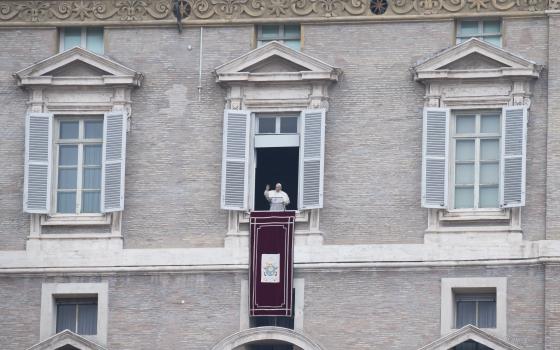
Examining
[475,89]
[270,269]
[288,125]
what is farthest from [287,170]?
[475,89]

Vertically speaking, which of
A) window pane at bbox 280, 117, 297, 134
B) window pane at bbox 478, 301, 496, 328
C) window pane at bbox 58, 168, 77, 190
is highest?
window pane at bbox 280, 117, 297, 134

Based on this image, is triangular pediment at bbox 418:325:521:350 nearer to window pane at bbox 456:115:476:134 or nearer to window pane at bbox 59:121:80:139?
window pane at bbox 456:115:476:134

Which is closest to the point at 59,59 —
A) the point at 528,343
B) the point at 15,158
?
the point at 15,158

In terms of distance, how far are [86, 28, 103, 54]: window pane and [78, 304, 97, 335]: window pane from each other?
19.0 ft

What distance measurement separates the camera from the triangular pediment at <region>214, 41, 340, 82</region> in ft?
209

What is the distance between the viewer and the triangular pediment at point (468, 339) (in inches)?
2421

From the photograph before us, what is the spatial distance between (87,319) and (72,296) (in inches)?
25.1

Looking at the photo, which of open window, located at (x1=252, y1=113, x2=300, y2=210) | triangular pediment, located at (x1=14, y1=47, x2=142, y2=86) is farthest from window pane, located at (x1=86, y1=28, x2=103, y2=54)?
open window, located at (x1=252, y1=113, x2=300, y2=210)

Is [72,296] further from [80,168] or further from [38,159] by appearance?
[38,159]

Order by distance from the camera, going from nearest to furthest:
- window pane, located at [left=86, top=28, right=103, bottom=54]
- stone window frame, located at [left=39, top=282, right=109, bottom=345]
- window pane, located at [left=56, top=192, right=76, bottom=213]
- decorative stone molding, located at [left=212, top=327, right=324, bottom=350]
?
decorative stone molding, located at [left=212, top=327, right=324, bottom=350], stone window frame, located at [left=39, top=282, right=109, bottom=345], window pane, located at [left=56, top=192, right=76, bottom=213], window pane, located at [left=86, top=28, right=103, bottom=54]

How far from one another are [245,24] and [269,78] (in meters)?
1.56

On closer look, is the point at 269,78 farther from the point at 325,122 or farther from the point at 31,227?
the point at 31,227

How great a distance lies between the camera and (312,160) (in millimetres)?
63375

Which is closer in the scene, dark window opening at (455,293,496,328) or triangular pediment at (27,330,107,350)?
dark window opening at (455,293,496,328)
